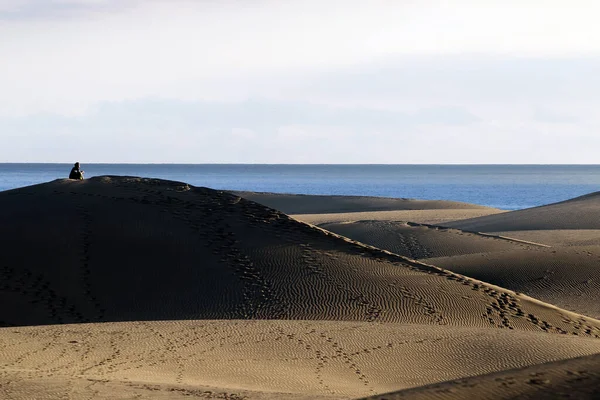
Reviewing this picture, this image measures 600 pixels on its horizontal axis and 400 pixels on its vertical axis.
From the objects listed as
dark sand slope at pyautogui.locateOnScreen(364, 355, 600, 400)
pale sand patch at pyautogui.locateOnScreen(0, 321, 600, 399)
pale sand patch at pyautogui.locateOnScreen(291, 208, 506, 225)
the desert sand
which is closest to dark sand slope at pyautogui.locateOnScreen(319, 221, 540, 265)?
the desert sand

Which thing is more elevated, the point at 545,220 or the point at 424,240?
the point at 545,220

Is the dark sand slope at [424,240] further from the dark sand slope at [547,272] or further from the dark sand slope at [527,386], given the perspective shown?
the dark sand slope at [527,386]

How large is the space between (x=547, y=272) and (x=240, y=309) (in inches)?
295

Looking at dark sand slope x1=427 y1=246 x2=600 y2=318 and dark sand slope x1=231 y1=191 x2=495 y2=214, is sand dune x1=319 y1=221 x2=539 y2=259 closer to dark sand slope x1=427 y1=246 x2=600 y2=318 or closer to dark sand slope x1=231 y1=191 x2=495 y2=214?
dark sand slope x1=427 y1=246 x2=600 y2=318

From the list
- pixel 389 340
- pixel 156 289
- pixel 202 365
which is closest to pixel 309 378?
pixel 202 365

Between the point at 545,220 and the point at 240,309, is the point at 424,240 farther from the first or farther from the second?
the point at 240,309

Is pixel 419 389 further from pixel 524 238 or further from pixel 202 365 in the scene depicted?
pixel 524 238

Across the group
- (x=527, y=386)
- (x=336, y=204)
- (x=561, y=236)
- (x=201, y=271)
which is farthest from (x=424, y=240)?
(x=336, y=204)

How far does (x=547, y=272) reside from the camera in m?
19.5

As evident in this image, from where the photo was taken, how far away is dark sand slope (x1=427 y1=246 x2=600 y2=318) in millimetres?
18011

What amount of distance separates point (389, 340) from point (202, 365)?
8.32ft

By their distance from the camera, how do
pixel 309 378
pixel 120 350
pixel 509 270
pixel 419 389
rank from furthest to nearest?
pixel 509 270 → pixel 120 350 → pixel 309 378 → pixel 419 389

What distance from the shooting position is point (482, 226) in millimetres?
35250

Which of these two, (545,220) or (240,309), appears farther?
(545,220)
